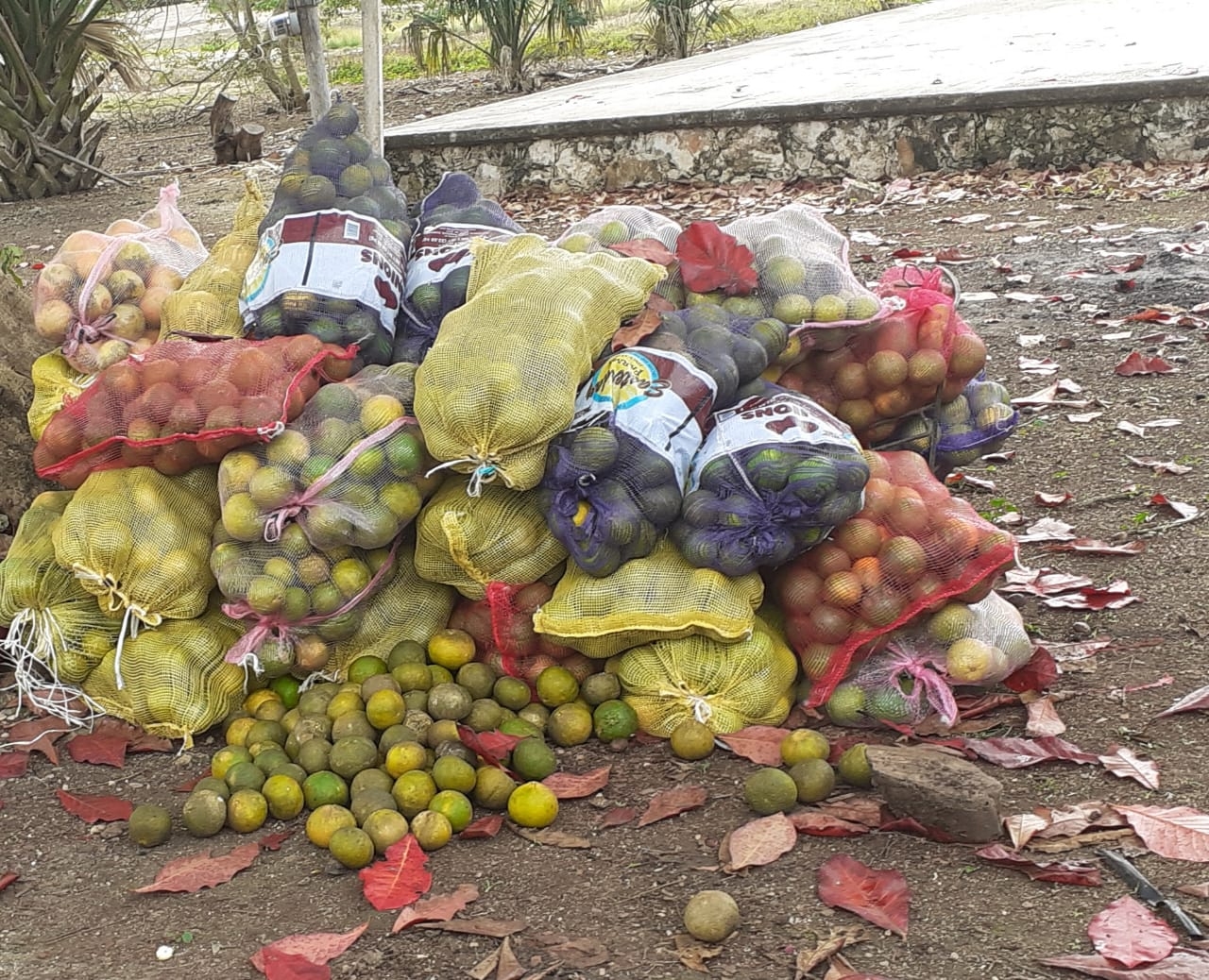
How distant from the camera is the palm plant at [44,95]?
10398 millimetres

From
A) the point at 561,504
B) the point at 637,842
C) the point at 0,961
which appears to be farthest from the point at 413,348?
the point at 0,961

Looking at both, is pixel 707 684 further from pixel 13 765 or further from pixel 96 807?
pixel 13 765

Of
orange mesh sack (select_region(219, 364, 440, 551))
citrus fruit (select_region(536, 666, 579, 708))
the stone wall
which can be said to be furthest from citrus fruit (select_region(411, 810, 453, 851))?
the stone wall

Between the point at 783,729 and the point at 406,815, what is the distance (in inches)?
36.7

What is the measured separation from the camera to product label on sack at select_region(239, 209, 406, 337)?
350 centimetres

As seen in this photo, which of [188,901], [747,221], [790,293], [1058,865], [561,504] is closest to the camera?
[1058,865]

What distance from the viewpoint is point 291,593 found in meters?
3.14

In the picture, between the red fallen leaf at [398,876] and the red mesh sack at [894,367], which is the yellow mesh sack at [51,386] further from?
the red mesh sack at [894,367]

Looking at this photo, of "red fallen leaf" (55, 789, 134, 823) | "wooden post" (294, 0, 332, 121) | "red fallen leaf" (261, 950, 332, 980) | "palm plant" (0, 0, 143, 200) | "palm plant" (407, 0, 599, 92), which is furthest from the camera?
"palm plant" (407, 0, 599, 92)

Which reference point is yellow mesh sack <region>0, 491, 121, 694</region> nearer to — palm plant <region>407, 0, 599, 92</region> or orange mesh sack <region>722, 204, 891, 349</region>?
orange mesh sack <region>722, 204, 891, 349</region>

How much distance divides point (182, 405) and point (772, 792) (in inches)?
68.0

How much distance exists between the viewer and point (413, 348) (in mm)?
3678

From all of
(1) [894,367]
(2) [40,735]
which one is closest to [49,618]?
(2) [40,735]

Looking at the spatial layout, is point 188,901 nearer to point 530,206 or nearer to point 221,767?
point 221,767
